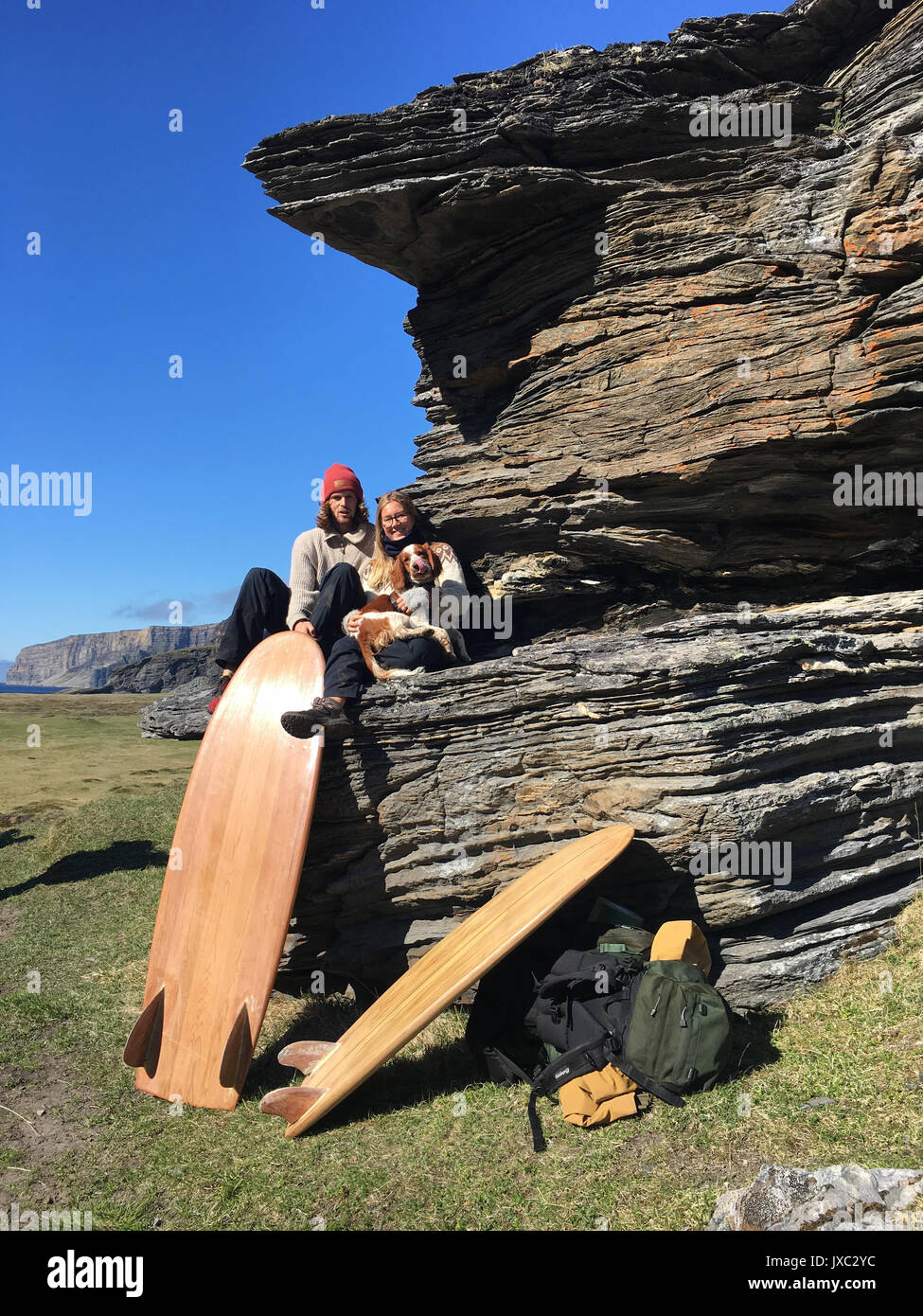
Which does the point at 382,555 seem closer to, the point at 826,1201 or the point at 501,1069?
the point at 501,1069

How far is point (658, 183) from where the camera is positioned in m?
9.34

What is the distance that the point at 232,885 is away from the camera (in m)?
7.62

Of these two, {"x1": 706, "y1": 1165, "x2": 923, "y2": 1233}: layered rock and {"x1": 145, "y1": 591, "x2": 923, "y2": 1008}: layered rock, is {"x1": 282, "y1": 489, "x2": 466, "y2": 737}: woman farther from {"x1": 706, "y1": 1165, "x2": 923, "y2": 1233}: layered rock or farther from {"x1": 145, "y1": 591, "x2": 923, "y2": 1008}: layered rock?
{"x1": 706, "y1": 1165, "x2": 923, "y2": 1233}: layered rock

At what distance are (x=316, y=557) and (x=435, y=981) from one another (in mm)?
5362

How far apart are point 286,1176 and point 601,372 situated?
A: 8963mm

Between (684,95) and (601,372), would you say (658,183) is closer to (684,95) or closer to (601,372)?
(684,95)

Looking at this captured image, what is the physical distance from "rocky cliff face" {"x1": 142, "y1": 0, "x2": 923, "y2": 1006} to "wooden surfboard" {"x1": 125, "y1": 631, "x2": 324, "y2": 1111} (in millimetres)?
733

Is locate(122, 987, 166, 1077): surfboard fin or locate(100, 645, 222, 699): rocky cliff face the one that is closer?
locate(122, 987, 166, 1077): surfboard fin

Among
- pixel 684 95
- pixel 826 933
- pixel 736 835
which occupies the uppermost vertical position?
pixel 684 95
